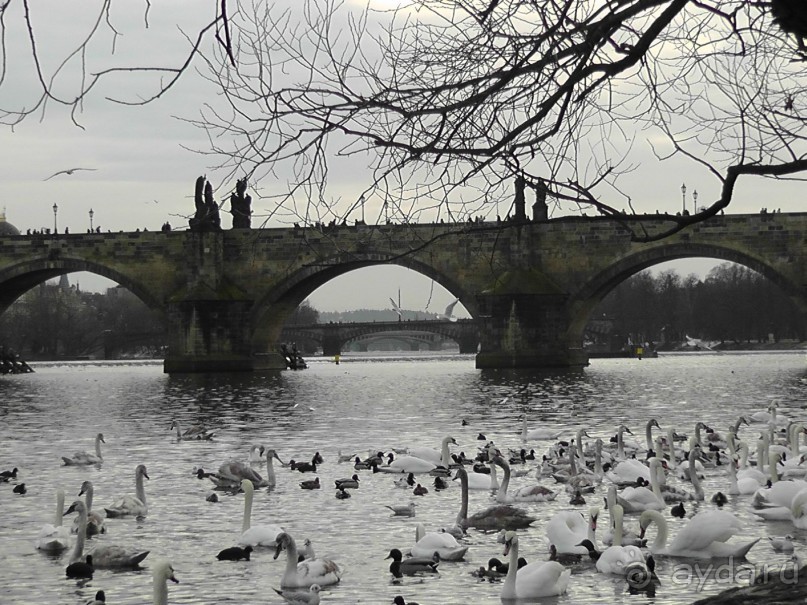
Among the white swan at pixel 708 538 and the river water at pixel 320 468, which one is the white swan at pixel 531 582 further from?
the white swan at pixel 708 538

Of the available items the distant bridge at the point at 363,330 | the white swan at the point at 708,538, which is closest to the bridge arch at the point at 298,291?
the white swan at the point at 708,538

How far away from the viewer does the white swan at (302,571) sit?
29.4ft

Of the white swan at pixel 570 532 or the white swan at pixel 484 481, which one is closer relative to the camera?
the white swan at pixel 570 532

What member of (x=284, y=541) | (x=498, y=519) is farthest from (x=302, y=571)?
(x=498, y=519)

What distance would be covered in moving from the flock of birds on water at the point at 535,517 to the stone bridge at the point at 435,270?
29890 mm

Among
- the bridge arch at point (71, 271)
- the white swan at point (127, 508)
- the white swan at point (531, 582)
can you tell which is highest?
the bridge arch at point (71, 271)

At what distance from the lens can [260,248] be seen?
5269 cm

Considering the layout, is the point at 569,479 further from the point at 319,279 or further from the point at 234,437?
the point at 319,279

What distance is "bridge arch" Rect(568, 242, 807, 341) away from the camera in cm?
4684

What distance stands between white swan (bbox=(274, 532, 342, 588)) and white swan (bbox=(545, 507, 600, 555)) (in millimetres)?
1783

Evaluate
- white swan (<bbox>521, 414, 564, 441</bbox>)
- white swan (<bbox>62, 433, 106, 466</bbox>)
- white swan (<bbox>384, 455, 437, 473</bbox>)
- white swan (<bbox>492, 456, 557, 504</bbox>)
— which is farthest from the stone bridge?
white swan (<bbox>492, 456, 557, 504</bbox>)

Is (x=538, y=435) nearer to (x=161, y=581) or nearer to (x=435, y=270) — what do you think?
(x=161, y=581)

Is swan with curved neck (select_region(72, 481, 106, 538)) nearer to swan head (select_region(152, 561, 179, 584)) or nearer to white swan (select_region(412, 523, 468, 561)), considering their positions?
white swan (select_region(412, 523, 468, 561))

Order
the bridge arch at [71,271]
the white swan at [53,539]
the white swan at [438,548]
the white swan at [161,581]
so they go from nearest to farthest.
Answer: the white swan at [161,581] → the white swan at [438,548] → the white swan at [53,539] → the bridge arch at [71,271]
